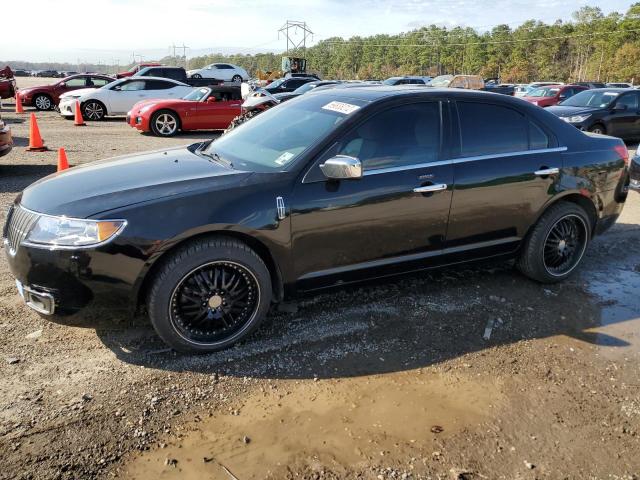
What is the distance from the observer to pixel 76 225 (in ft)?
10.2

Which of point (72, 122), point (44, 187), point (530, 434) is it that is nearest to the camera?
point (530, 434)

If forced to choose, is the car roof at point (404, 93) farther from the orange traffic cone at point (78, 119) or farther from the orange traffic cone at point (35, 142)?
the orange traffic cone at point (78, 119)

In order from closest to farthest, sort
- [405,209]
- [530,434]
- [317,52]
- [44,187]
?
[530,434], [44,187], [405,209], [317,52]

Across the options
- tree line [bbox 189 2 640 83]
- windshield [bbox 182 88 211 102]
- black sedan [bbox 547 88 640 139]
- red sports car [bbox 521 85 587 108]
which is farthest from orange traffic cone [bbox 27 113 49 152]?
tree line [bbox 189 2 640 83]

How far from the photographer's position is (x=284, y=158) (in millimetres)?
3703

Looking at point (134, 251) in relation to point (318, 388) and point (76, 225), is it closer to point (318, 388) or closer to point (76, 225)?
point (76, 225)

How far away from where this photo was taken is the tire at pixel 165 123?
14.2m

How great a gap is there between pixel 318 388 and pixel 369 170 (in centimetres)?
155

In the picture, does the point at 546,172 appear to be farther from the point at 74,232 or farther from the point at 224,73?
the point at 224,73

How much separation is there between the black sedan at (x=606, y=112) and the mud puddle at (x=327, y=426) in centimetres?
1207

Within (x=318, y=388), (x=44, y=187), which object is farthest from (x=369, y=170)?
(x=44, y=187)

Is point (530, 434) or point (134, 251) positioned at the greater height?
point (134, 251)

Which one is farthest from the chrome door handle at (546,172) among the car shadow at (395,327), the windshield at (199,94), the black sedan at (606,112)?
the windshield at (199,94)

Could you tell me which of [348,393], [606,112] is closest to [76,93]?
[606,112]
